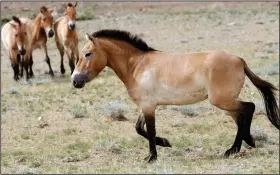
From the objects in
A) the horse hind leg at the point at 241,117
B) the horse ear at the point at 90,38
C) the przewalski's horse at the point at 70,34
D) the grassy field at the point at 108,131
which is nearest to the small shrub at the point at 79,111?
the grassy field at the point at 108,131

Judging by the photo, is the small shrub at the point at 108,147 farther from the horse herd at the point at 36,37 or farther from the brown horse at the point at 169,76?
the horse herd at the point at 36,37

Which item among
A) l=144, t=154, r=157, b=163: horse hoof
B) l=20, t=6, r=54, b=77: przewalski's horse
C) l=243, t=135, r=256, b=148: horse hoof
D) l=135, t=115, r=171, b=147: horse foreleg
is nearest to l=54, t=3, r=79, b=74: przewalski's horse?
l=20, t=6, r=54, b=77: przewalski's horse

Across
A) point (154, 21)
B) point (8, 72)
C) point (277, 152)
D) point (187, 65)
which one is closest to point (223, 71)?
point (187, 65)

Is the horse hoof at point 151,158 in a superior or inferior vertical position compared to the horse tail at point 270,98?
inferior

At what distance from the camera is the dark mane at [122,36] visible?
759cm

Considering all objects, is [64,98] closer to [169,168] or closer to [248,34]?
[169,168]

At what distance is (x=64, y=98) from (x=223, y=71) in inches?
261

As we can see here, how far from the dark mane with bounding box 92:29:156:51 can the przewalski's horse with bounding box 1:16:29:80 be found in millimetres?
8564

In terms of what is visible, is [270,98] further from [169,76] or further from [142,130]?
[142,130]

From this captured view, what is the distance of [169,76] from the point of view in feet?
24.0

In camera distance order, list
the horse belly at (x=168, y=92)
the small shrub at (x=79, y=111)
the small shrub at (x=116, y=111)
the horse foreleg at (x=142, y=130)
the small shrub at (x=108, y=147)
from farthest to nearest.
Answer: the small shrub at (x=79, y=111) → the small shrub at (x=116, y=111) → the small shrub at (x=108, y=147) → the horse foreleg at (x=142, y=130) → the horse belly at (x=168, y=92)

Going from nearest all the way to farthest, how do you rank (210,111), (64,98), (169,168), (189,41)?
(169,168), (210,111), (64,98), (189,41)

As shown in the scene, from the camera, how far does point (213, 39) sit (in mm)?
24062

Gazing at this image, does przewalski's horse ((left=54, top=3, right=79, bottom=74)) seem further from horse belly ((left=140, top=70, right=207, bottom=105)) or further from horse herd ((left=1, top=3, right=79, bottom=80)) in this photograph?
horse belly ((left=140, top=70, right=207, bottom=105))
